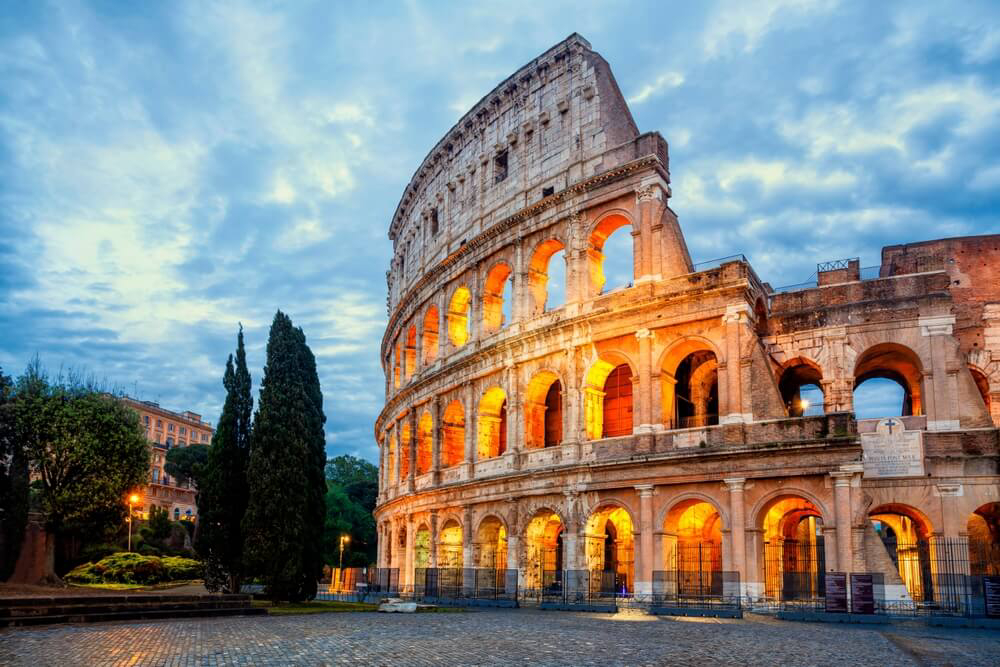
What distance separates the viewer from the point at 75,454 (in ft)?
103

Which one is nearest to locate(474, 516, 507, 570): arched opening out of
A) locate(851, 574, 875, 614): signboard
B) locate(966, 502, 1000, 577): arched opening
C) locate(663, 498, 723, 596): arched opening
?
locate(663, 498, 723, 596): arched opening

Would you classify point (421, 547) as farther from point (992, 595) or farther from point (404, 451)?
point (992, 595)

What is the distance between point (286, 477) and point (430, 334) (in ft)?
43.9

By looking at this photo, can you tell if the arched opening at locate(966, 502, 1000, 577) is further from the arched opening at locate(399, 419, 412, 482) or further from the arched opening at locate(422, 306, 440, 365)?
the arched opening at locate(399, 419, 412, 482)

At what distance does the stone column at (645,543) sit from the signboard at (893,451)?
261 inches

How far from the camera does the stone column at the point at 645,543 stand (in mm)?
24266

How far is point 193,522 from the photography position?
2489 inches

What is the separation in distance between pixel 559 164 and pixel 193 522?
45.3 metres

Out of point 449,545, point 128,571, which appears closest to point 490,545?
point 449,545

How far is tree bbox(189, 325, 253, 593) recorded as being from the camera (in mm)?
25891

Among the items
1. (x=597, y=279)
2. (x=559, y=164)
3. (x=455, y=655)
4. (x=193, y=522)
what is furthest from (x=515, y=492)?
(x=193, y=522)

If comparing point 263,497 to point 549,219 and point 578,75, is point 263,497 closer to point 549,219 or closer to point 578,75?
point 549,219

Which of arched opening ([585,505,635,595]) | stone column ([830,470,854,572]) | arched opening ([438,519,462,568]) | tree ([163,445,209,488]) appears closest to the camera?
stone column ([830,470,854,572])

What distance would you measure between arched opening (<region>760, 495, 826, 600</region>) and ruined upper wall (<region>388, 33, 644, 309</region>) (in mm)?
11741
